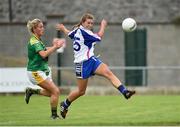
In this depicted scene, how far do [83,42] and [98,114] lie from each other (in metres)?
2.57

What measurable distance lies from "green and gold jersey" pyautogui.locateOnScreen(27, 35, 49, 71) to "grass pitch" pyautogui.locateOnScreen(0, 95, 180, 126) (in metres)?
1.09

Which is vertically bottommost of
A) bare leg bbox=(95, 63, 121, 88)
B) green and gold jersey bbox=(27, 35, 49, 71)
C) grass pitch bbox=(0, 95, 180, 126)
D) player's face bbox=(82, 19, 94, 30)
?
grass pitch bbox=(0, 95, 180, 126)

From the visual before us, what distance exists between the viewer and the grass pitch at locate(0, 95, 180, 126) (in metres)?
17.4

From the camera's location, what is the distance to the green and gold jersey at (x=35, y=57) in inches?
710

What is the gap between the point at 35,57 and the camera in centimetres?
1816

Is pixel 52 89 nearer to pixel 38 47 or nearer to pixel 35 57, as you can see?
pixel 35 57

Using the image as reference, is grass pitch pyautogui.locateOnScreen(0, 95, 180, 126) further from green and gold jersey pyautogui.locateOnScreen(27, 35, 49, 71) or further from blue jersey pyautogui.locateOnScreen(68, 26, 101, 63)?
blue jersey pyautogui.locateOnScreen(68, 26, 101, 63)

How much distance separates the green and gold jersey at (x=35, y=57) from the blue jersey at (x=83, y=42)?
0.67 m

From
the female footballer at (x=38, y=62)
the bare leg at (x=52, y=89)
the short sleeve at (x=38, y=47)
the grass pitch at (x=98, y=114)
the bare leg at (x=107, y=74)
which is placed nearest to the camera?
the grass pitch at (x=98, y=114)

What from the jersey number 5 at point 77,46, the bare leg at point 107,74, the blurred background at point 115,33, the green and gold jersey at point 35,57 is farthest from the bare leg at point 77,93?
the blurred background at point 115,33

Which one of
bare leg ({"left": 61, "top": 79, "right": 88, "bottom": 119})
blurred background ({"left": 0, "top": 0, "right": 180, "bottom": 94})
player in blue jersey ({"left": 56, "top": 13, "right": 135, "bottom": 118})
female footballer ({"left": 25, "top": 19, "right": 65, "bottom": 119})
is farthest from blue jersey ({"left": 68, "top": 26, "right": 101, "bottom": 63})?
blurred background ({"left": 0, "top": 0, "right": 180, "bottom": 94})

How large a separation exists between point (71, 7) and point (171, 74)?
272 inches

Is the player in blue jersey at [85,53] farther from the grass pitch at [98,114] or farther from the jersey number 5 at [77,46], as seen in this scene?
the grass pitch at [98,114]

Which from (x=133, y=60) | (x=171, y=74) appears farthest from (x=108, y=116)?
(x=133, y=60)
